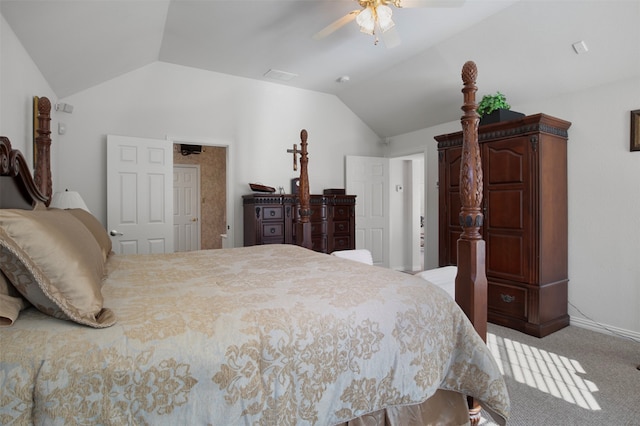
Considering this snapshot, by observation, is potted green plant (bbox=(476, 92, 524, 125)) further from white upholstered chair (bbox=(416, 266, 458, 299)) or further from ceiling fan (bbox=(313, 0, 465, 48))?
white upholstered chair (bbox=(416, 266, 458, 299))

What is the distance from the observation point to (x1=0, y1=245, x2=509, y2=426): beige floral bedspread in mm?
887

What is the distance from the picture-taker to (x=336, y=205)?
5176 millimetres

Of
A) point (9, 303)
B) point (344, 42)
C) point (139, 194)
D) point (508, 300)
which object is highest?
point (344, 42)

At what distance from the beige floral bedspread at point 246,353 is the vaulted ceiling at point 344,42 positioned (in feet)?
6.90

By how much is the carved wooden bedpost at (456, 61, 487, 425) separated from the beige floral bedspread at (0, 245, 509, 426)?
293 millimetres

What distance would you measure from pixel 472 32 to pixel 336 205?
2668mm

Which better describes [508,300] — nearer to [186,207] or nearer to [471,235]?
[471,235]

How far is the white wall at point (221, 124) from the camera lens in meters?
4.00

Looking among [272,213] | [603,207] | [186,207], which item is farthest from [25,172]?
[186,207]

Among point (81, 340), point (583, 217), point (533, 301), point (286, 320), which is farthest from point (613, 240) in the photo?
point (81, 340)

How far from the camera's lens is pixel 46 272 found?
0.98 metres

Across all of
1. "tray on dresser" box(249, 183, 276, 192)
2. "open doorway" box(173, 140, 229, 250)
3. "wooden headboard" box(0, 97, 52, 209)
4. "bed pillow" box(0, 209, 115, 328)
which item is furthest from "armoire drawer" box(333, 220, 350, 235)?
"bed pillow" box(0, 209, 115, 328)

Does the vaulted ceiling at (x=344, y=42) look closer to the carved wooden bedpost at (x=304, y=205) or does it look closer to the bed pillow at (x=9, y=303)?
the carved wooden bedpost at (x=304, y=205)

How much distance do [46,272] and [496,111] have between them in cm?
378
